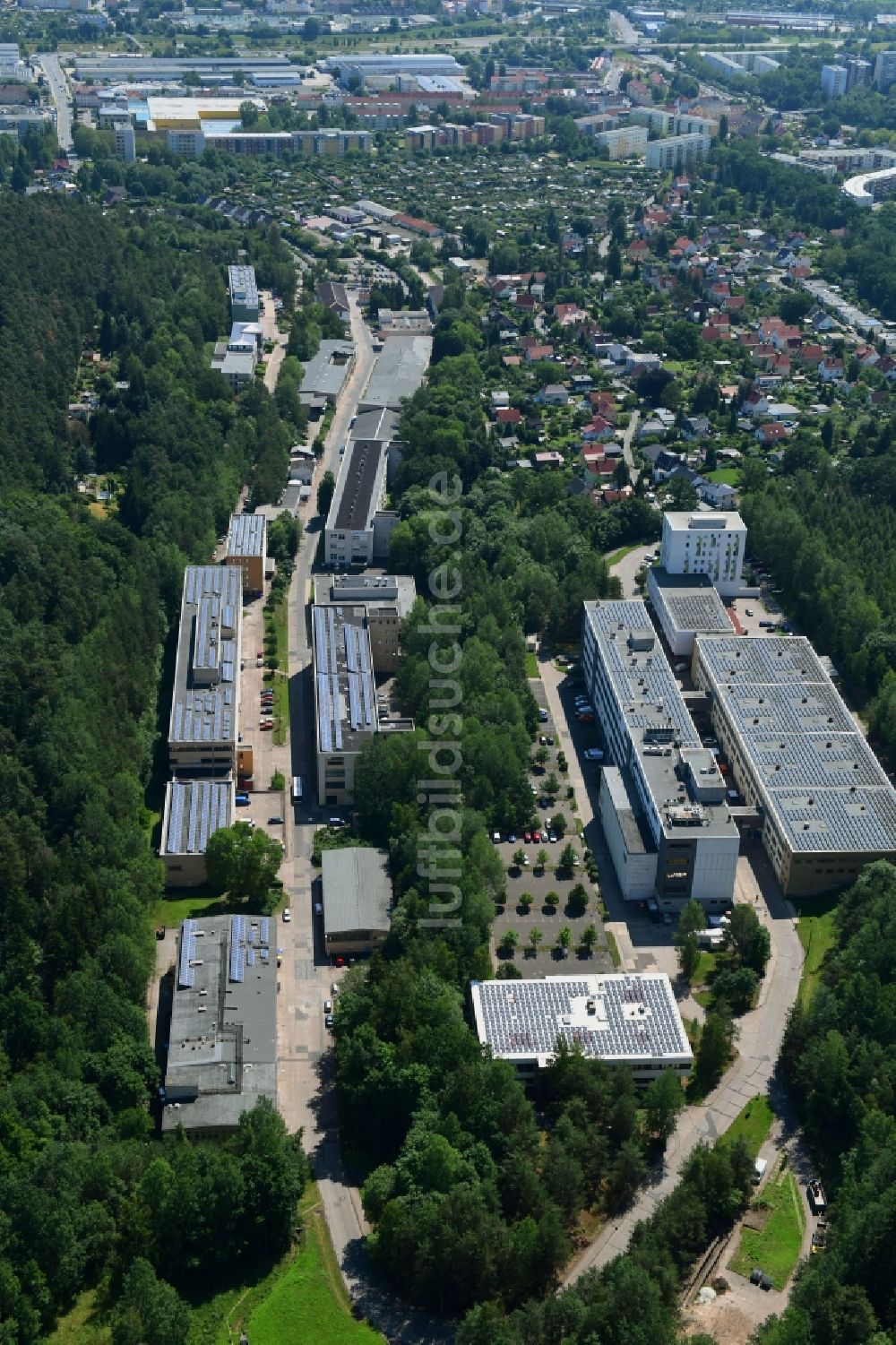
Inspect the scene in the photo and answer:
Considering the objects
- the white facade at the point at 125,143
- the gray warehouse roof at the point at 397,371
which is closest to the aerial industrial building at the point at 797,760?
the gray warehouse roof at the point at 397,371

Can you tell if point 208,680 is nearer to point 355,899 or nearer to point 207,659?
point 207,659

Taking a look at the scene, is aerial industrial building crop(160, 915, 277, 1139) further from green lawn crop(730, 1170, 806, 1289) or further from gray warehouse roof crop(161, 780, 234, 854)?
green lawn crop(730, 1170, 806, 1289)

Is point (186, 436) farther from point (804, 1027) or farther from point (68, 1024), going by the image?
point (804, 1027)

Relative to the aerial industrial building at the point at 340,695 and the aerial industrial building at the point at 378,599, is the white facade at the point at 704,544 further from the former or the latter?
the aerial industrial building at the point at 340,695

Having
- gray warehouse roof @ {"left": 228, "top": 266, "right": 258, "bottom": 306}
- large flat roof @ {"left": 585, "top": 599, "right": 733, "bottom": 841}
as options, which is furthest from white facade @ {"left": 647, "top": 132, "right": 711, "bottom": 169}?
large flat roof @ {"left": 585, "top": 599, "right": 733, "bottom": 841}

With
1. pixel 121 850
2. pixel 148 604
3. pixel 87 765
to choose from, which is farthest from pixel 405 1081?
pixel 148 604
